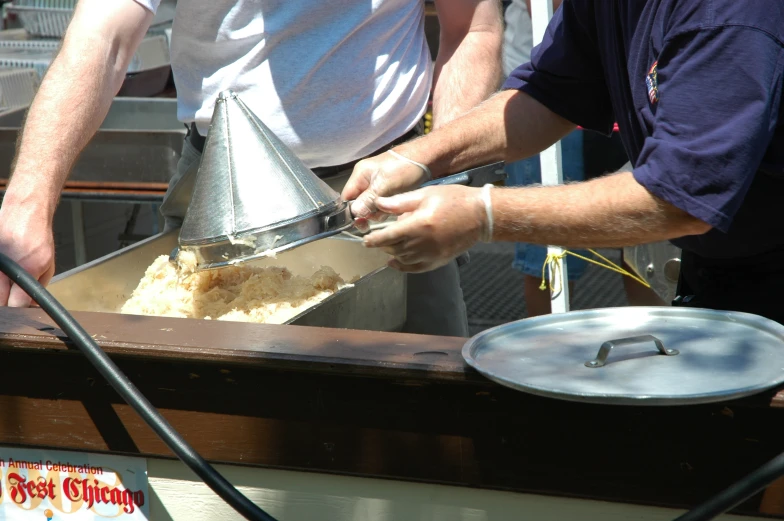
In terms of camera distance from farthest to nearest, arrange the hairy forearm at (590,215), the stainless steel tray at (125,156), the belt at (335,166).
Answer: the stainless steel tray at (125,156)
the belt at (335,166)
the hairy forearm at (590,215)

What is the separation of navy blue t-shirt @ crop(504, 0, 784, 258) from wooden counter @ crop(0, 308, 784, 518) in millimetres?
339

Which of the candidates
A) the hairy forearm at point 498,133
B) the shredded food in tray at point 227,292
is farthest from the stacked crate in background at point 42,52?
the hairy forearm at point 498,133

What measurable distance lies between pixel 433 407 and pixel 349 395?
12 cm

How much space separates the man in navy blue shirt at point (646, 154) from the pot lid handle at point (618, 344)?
212 mm

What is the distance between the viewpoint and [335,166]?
2193mm

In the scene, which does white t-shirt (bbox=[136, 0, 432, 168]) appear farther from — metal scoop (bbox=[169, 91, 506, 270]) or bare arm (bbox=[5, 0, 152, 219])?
metal scoop (bbox=[169, 91, 506, 270])

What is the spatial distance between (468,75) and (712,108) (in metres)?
1.17

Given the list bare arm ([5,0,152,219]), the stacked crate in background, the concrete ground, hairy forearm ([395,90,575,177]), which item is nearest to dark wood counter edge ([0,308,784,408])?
bare arm ([5,0,152,219])

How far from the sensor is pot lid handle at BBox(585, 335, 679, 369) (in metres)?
1.14

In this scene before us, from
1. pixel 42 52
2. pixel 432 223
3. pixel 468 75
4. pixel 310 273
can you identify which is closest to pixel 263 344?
pixel 432 223

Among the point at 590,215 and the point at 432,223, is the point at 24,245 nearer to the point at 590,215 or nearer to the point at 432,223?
the point at 432,223

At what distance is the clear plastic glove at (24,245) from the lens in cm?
157

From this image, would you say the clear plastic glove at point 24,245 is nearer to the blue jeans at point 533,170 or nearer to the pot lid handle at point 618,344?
the pot lid handle at point 618,344

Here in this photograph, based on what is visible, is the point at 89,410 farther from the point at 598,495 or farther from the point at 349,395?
the point at 598,495
